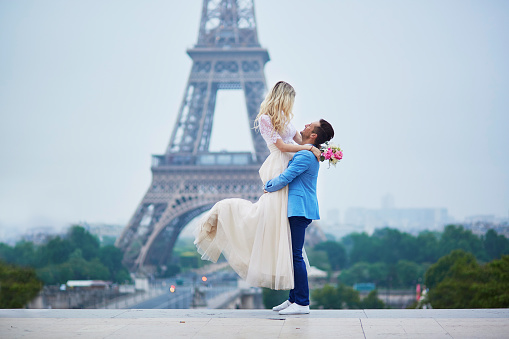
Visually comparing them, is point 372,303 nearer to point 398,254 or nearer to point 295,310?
point 398,254

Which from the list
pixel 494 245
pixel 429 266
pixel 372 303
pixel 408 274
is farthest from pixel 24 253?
pixel 494 245

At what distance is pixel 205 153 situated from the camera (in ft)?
121

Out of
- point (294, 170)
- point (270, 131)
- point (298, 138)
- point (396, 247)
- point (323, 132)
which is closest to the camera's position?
point (294, 170)

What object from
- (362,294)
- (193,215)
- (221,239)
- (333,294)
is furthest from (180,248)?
(221,239)

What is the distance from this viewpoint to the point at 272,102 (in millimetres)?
5387

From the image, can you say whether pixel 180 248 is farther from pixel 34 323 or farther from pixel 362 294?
pixel 34 323

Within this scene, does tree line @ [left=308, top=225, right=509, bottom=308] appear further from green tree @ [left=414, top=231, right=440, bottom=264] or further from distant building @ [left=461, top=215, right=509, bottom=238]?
distant building @ [left=461, top=215, right=509, bottom=238]

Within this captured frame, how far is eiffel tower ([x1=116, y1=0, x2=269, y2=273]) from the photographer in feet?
117

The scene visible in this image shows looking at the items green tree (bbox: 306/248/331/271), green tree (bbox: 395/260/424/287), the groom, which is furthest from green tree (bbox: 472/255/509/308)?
green tree (bbox: 306/248/331/271)

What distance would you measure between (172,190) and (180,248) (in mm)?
23501

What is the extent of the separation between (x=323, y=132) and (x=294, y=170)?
1.41ft

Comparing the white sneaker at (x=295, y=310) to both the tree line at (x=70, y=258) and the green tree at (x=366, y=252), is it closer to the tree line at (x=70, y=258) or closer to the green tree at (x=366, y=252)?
the tree line at (x=70, y=258)

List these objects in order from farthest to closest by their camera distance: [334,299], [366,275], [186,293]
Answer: [366,275], [186,293], [334,299]

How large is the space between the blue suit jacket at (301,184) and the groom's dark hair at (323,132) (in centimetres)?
20
